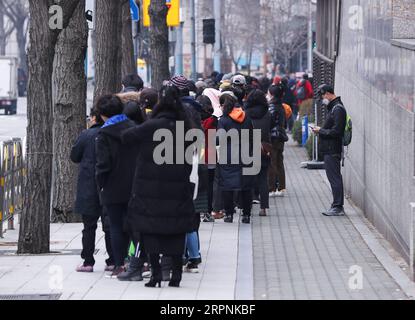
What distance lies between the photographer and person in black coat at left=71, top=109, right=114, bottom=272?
1241cm

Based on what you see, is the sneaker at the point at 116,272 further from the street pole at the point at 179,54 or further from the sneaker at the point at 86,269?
the street pole at the point at 179,54

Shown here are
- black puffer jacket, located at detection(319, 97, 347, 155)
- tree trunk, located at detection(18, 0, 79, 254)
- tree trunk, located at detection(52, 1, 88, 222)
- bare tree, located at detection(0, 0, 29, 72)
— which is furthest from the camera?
bare tree, located at detection(0, 0, 29, 72)

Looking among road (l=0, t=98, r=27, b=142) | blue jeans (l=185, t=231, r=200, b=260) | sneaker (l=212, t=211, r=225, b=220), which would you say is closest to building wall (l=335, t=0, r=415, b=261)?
sneaker (l=212, t=211, r=225, b=220)

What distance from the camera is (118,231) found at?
Result: 1212 centimetres

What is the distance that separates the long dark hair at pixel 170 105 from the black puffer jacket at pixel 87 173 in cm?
119

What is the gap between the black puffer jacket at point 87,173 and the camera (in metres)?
12.4

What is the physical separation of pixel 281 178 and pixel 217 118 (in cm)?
338

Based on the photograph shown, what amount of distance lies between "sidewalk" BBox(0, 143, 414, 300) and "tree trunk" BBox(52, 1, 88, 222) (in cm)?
52

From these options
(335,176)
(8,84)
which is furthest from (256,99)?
(8,84)

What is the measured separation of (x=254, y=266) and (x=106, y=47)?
688 cm

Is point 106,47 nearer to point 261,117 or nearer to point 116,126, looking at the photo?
point 261,117

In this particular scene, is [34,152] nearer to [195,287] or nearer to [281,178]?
[195,287]

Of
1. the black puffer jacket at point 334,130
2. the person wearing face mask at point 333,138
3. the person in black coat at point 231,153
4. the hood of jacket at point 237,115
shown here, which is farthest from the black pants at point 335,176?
the hood of jacket at point 237,115

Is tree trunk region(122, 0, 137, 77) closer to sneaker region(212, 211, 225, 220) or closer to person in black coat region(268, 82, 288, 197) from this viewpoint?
person in black coat region(268, 82, 288, 197)
